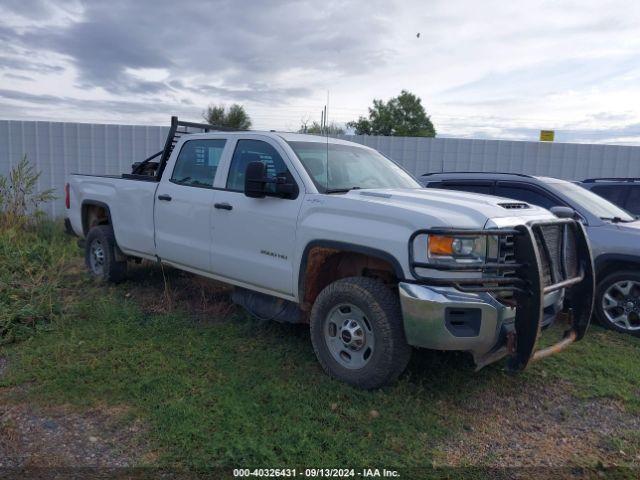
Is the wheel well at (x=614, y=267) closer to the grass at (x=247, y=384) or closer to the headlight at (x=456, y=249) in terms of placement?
the grass at (x=247, y=384)

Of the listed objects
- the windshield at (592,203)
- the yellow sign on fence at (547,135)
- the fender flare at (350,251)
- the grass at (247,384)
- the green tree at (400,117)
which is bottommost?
the grass at (247,384)

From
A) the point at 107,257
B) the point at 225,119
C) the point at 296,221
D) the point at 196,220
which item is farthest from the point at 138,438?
the point at 225,119

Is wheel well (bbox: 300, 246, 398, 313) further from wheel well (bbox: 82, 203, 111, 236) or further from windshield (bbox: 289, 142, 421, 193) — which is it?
wheel well (bbox: 82, 203, 111, 236)

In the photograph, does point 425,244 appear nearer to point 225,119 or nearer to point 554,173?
point 554,173

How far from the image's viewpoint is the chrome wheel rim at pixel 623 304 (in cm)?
560

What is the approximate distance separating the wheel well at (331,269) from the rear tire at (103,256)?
125 inches

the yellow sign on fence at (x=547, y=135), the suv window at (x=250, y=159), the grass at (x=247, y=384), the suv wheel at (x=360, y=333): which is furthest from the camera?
the yellow sign on fence at (x=547, y=135)

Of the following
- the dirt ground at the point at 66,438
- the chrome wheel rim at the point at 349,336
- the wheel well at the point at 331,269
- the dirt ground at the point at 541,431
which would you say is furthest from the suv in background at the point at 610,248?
the dirt ground at the point at 66,438

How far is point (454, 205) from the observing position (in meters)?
3.84

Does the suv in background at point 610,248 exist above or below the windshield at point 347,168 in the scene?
below

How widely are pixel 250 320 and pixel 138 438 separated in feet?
7.15

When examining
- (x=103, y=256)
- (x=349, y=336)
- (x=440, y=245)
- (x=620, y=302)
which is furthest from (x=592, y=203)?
(x=103, y=256)

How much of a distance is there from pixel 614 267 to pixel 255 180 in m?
4.00

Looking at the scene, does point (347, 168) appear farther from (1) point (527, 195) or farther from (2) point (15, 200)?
(2) point (15, 200)
